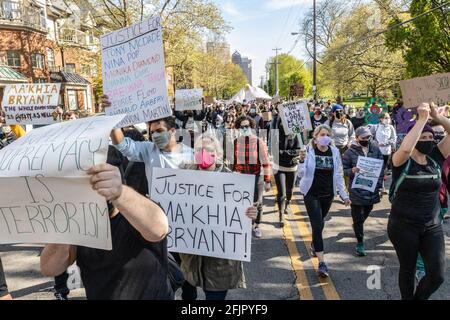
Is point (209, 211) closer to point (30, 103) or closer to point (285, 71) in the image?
point (30, 103)

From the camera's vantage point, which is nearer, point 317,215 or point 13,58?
point 317,215

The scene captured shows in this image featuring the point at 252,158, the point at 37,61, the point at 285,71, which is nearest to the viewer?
the point at 252,158

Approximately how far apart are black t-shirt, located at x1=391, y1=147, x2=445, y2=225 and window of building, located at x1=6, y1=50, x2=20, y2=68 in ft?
111

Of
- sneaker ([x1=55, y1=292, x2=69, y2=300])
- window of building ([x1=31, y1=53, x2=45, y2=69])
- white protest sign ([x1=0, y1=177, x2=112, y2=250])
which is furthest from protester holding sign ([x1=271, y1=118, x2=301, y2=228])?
window of building ([x1=31, y1=53, x2=45, y2=69])

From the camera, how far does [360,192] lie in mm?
4996

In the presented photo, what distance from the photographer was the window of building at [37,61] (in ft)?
105

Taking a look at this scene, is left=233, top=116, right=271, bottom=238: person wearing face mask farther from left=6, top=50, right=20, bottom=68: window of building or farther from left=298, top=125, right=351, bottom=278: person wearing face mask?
left=6, top=50, right=20, bottom=68: window of building

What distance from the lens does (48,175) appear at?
1.54 meters

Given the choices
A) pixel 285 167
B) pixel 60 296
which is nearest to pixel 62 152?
pixel 60 296

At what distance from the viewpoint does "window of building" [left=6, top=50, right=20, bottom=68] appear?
30.1 metres

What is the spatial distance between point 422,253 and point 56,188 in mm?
3118

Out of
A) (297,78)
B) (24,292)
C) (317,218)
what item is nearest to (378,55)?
(317,218)
